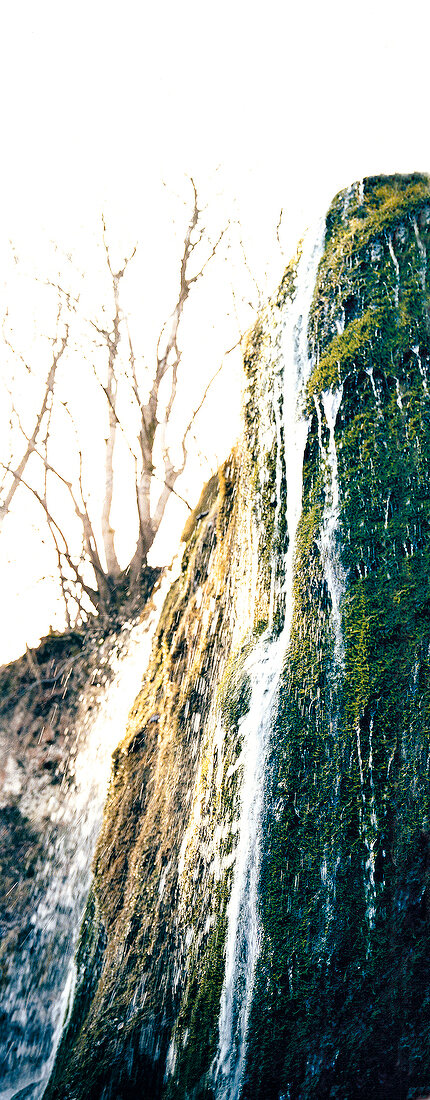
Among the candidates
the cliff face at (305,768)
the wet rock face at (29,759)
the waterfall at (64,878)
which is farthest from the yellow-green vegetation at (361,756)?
the wet rock face at (29,759)

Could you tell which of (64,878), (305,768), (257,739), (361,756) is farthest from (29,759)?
(361,756)

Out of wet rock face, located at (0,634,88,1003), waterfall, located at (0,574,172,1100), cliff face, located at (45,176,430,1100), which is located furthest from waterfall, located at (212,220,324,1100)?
wet rock face, located at (0,634,88,1003)

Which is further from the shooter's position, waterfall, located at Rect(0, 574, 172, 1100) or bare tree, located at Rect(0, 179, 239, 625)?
bare tree, located at Rect(0, 179, 239, 625)

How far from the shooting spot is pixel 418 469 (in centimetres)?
420

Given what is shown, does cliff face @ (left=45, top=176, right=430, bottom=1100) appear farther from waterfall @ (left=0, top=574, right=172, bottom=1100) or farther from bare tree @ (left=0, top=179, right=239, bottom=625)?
bare tree @ (left=0, top=179, right=239, bottom=625)

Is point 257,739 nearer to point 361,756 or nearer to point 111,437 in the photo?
point 361,756

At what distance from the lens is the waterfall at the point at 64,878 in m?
5.07

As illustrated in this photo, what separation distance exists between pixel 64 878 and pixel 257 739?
266 cm

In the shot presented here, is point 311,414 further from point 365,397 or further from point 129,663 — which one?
point 129,663

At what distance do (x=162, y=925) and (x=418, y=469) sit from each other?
Answer: 120 inches

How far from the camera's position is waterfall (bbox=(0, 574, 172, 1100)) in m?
5.07

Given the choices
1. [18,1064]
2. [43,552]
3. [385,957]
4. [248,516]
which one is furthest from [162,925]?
[43,552]

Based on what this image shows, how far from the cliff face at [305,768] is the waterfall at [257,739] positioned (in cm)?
1

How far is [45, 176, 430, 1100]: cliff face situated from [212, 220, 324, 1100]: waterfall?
1 cm
